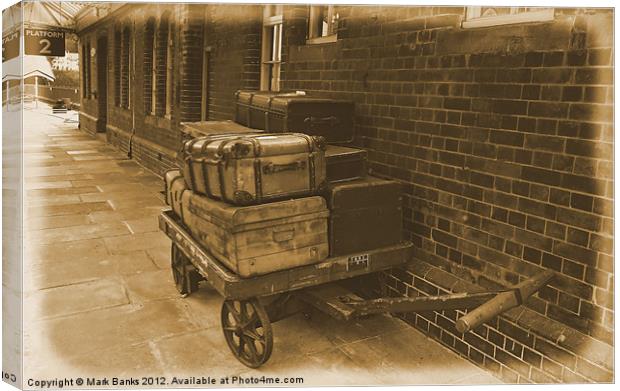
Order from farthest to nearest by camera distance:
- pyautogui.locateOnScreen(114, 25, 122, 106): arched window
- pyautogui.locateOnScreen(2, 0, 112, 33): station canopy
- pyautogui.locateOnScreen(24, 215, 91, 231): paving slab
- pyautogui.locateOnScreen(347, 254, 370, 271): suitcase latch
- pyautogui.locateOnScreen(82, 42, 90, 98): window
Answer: pyautogui.locateOnScreen(82, 42, 90, 98): window
pyautogui.locateOnScreen(114, 25, 122, 106): arched window
pyautogui.locateOnScreen(24, 215, 91, 231): paving slab
pyautogui.locateOnScreen(347, 254, 370, 271): suitcase latch
pyautogui.locateOnScreen(2, 0, 112, 33): station canopy

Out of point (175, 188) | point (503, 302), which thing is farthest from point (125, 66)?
point (503, 302)

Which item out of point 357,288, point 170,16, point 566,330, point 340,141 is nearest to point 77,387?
point 357,288

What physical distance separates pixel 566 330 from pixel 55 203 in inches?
320

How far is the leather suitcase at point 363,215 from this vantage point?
422 centimetres

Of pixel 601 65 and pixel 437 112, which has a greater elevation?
pixel 601 65

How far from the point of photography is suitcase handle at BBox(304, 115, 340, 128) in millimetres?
5000

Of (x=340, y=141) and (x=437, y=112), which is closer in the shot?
(x=437, y=112)

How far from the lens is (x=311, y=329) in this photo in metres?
4.79

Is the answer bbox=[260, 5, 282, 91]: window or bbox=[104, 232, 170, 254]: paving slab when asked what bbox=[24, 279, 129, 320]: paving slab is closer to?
bbox=[104, 232, 170, 254]: paving slab

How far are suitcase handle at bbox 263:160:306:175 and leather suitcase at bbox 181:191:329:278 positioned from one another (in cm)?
23

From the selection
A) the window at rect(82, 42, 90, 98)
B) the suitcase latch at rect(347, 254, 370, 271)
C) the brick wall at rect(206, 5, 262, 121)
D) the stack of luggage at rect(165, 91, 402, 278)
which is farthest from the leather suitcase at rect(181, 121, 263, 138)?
the window at rect(82, 42, 90, 98)

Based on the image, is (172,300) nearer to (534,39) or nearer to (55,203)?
(534,39)

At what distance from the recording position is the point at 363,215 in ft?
14.3

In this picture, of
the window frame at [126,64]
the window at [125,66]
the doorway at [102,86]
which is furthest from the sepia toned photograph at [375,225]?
the doorway at [102,86]
